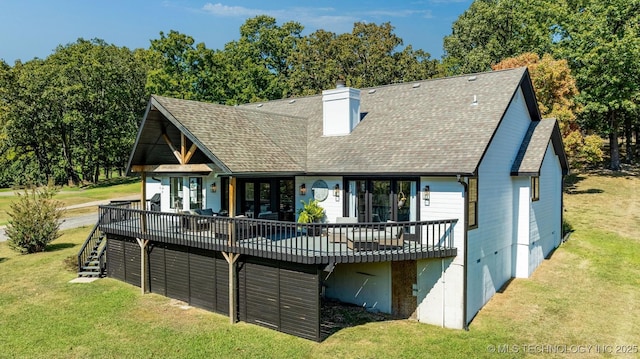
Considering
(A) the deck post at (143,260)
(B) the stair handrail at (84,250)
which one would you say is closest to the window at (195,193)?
(A) the deck post at (143,260)

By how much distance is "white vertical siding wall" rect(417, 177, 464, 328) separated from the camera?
12859 mm

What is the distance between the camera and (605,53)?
31000mm

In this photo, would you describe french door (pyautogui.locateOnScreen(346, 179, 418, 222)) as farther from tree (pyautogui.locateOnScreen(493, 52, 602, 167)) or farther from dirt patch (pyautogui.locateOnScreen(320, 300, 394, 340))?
tree (pyautogui.locateOnScreen(493, 52, 602, 167))

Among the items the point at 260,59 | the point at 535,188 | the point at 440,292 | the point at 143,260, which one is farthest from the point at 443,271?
the point at 260,59

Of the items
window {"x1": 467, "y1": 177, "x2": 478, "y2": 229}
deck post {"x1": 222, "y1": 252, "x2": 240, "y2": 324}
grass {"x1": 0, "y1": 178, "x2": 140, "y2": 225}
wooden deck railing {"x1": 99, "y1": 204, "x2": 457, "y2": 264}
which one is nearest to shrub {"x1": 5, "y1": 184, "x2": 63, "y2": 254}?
grass {"x1": 0, "y1": 178, "x2": 140, "y2": 225}

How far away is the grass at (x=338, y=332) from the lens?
1136 centimetres

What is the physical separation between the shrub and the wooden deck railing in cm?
1139

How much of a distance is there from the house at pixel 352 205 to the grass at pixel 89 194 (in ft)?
74.0

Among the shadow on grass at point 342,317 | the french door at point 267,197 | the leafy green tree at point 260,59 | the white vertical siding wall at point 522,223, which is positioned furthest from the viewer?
the leafy green tree at point 260,59

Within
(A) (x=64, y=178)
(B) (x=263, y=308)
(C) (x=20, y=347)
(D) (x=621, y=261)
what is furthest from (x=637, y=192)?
(A) (x=64, y=178)

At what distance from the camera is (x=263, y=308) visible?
13.0 metres

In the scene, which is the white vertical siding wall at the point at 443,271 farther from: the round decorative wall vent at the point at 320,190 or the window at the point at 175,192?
the window at the point at 175,192

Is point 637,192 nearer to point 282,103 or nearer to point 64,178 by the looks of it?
point 282,103

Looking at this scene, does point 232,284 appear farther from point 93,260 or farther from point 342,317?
point 93,260
